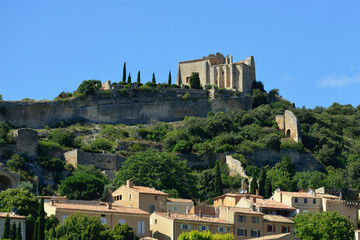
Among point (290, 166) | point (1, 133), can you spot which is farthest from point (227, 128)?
point (1, 133)

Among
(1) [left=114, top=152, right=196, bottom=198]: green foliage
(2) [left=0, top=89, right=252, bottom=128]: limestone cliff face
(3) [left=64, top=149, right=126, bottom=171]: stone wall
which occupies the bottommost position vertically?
(1) [left=114, top=152, right=196, bottom=198]: green foliage

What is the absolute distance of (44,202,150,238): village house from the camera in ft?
182

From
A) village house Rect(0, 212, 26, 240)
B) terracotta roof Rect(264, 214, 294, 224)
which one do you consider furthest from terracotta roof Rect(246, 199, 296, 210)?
village house Rect(0, 212, 26, 240)

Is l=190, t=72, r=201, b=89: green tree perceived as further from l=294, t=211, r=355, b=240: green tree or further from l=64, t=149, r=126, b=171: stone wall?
l=294, t=211, r=355, b=240: green tree

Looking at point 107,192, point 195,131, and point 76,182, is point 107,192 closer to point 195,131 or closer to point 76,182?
point 76,182

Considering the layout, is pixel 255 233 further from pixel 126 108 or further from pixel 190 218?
pixel 126 108

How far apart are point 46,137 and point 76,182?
18.7 m

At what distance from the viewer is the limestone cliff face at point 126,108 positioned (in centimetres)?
9319

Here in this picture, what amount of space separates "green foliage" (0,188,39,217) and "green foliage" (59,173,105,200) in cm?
947

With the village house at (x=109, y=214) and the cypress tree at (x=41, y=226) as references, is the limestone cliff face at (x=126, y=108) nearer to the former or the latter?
the village house at (x=109, y=214)

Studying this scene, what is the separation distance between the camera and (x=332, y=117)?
365 ft

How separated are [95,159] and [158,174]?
13032 millimetres

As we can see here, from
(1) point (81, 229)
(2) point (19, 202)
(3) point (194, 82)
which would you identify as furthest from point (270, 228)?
(3) point (194, 82)

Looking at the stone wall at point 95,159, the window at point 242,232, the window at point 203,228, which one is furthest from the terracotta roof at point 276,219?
the stone wall at point 95,159
